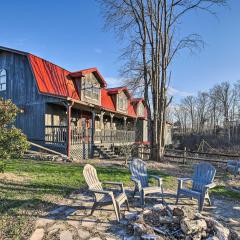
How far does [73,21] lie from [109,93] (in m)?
10.5

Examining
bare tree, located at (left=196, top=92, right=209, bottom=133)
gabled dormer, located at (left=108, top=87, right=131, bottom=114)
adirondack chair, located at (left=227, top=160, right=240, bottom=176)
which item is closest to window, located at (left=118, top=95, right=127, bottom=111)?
gabled dormer, located at (left=108, top=87, right=131, bottom=114)

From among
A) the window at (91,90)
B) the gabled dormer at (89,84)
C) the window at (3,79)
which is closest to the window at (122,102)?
the gabled dormer at (89,84)

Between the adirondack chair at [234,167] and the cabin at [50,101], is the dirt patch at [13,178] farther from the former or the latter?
the adirondack chair at [234,167]

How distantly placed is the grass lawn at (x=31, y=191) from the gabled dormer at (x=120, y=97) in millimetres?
14645

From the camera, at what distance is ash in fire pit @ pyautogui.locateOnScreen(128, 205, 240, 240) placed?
3.76 metres

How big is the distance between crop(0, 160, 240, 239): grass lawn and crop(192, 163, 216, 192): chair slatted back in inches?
55.3

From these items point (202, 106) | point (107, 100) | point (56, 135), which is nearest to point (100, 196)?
point (56, 135)

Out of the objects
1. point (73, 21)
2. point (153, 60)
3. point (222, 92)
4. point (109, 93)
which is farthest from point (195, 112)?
point (73, 21)

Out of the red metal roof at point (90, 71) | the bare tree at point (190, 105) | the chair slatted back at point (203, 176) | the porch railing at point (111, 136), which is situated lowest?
the chair slatted back at point (203, 176)

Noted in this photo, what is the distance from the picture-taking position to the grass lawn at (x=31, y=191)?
4180 millimetres

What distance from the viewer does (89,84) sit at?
18484mm

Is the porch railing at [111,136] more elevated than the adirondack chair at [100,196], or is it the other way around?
the porch railing at [111,136]

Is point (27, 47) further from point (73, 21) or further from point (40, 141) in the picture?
point (40, 141)

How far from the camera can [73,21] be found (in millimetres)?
13570
